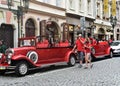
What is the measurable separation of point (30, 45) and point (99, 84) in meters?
5.77

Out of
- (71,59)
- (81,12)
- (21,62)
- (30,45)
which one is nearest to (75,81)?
(21,62)

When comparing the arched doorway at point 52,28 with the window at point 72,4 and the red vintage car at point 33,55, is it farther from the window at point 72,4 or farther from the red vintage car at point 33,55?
the red vintage car at point 33,55

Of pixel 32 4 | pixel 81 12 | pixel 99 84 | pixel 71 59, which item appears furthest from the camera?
pixel 81 12

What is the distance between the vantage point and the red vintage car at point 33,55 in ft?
49.3

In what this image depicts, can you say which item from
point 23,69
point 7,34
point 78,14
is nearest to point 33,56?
point 23,69

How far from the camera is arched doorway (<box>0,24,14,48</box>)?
933 inches

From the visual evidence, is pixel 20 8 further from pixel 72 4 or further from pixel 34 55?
pixel 72 4

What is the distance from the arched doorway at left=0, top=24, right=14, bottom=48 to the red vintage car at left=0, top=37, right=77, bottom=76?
233 inches

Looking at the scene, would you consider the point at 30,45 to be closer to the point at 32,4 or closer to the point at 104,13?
the point at 32,4

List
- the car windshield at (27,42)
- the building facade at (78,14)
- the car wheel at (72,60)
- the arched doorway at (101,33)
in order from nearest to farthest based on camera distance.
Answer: the car windshield at (27,42) < the car wheel at (72,60) < the building facade at (78,14) < the arched doorway at (101,33)

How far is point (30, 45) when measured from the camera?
16.7 metres

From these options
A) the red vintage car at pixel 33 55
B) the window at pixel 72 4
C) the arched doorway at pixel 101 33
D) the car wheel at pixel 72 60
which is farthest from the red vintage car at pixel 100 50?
the arched doorway at pixel 101 33

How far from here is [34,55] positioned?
52.9ft

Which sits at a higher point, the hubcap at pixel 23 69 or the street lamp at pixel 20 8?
Result: the street lamp at pixel 20 8
